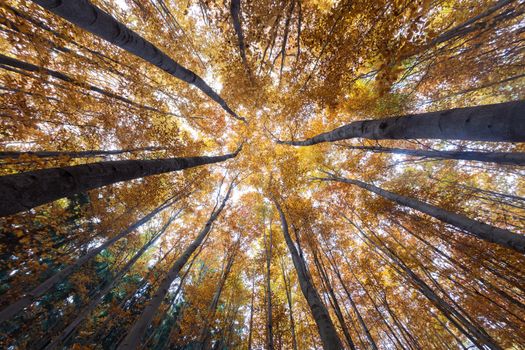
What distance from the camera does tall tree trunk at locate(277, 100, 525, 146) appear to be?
4.69ft

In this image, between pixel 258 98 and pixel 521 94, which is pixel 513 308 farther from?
pixel 258 98

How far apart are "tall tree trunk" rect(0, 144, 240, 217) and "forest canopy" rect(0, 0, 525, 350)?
0.02 meters

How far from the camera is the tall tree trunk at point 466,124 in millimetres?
1431

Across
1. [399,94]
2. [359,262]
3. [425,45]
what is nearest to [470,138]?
[425,45]

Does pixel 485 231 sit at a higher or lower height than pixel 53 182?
lower

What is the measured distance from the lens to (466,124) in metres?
1.69

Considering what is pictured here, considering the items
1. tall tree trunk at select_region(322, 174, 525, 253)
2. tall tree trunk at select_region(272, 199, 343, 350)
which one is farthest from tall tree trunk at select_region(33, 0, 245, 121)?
tall tree trunk at select_region(322, 174, 525, 253)

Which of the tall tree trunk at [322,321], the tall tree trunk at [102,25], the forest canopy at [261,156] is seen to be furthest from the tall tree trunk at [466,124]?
the tall tree trunk at [102,25]

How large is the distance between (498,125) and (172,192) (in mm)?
11776

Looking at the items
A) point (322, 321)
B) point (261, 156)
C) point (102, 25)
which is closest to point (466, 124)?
point (322, 321)

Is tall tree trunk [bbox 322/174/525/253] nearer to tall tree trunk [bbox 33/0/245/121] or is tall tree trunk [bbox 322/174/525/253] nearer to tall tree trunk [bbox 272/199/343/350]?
tall tree trunk [bbox 272/199/343/350]

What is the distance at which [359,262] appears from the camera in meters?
11.1

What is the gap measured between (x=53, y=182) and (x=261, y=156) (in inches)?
425

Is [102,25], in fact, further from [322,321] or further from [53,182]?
[322,321]
